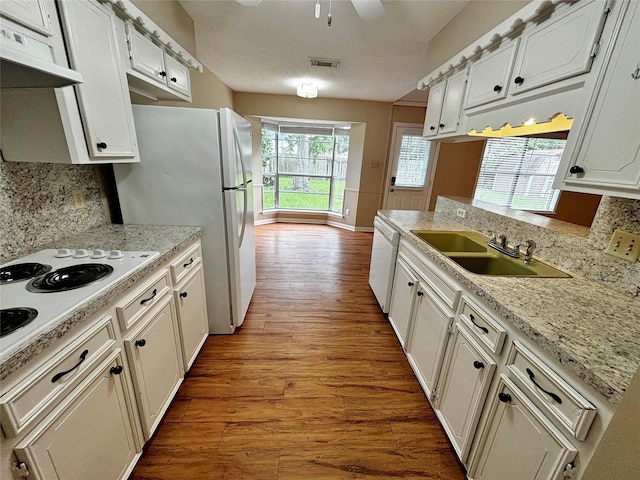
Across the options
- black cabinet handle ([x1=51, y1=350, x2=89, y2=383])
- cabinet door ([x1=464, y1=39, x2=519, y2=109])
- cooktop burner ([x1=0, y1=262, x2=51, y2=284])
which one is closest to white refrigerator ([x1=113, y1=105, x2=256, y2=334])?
cooktop burner ([x1=0, y1=262, x2=51, y2=284])

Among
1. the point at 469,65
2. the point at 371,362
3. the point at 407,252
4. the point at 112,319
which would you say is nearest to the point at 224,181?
the point at 112,319

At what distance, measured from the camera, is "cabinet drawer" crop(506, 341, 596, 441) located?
0.71 metres

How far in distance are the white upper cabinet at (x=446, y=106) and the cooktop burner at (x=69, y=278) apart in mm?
2459

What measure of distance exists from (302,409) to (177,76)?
252cm

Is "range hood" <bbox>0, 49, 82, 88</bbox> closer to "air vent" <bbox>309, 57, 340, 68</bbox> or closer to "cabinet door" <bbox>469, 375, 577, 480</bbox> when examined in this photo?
"cabinet door" <bbox>469, 375, 577, 480</bbox>

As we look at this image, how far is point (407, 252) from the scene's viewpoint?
2.00 m

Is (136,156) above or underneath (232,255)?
above

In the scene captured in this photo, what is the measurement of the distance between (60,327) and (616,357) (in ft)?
5.43

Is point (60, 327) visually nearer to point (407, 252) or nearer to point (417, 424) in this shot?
point (417, 424)

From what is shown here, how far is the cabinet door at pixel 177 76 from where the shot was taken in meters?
1.82

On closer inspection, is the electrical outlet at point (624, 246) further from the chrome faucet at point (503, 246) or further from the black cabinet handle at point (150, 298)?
the black cabinet handle at point (150, 298)

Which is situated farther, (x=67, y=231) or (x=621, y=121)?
(x=67, y=231)

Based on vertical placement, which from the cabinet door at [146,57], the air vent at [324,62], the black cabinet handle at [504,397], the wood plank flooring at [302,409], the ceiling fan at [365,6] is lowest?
the wood plank flooring at [302,409]

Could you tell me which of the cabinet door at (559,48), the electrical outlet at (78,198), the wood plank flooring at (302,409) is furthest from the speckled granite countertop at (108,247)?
the cabinet door at (559,48)
